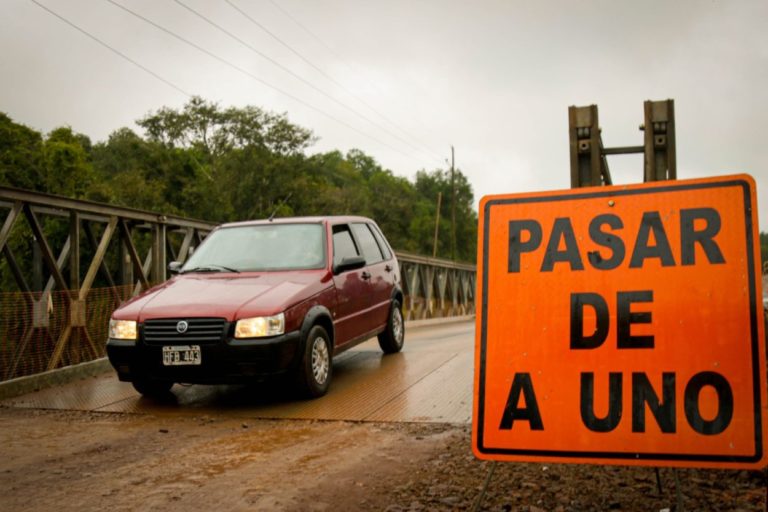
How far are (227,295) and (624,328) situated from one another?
13.4 feet

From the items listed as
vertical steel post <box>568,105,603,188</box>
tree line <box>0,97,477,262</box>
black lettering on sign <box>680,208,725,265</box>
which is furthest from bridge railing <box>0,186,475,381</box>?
tree line <box>0,97,477,262</box>

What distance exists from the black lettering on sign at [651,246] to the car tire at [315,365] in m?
3.69

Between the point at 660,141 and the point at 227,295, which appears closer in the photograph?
the point at 660,141

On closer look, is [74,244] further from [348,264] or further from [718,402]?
[718,402]

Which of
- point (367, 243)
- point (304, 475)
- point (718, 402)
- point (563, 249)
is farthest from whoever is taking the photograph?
point (367, 243)

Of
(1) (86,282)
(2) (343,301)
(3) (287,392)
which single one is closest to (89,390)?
(1) (86,282)

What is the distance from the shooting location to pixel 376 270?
834 cm

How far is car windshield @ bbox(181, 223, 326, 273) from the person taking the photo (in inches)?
279

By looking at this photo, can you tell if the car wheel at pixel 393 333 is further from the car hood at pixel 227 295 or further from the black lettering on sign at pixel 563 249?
the black lettering on sign at pixel 563 249

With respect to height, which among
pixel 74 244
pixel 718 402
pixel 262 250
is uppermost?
pixel 74 244

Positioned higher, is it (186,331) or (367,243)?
(367,243)

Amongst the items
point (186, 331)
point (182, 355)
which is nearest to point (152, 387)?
point (182, 355)

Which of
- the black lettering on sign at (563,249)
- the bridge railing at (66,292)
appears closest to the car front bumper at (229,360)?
the bridge railing at (66,292)

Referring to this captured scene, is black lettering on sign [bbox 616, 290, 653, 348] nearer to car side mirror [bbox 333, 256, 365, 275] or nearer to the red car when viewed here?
the red car
